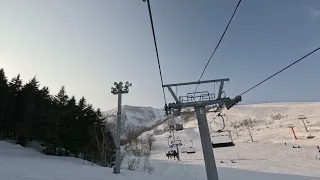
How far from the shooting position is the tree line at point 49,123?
33875 millimetres

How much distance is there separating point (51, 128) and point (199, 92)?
28.1 meters

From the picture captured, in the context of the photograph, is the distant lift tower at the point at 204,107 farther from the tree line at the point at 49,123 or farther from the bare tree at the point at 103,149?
the tree line at the point at 49,123

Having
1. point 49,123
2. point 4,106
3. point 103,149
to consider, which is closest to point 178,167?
point 103,149

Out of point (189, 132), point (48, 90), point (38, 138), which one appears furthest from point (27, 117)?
point (189, 132)

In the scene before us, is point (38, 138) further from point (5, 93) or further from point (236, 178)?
point (236, 178)

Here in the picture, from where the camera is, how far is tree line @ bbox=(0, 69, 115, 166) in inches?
1334

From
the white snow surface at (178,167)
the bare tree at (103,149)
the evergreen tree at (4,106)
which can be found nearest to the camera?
the white snow surface at (178,167)

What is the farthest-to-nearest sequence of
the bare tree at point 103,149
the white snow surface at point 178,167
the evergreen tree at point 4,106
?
the evergreen tree at point 4,106 < the bare tree at point 103,149 < the white snow surface at point 178,167

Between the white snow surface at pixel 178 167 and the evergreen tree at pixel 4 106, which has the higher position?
the evergreen tree at pixel 4 106

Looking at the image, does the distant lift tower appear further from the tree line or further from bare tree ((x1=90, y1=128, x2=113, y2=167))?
the tree line

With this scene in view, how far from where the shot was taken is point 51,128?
112 ft

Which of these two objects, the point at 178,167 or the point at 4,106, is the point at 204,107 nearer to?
the point at 178,167

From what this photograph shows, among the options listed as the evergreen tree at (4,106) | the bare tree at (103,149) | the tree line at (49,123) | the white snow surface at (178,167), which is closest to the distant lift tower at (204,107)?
the white snow surface at (178,167)

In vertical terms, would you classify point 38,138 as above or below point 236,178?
above
